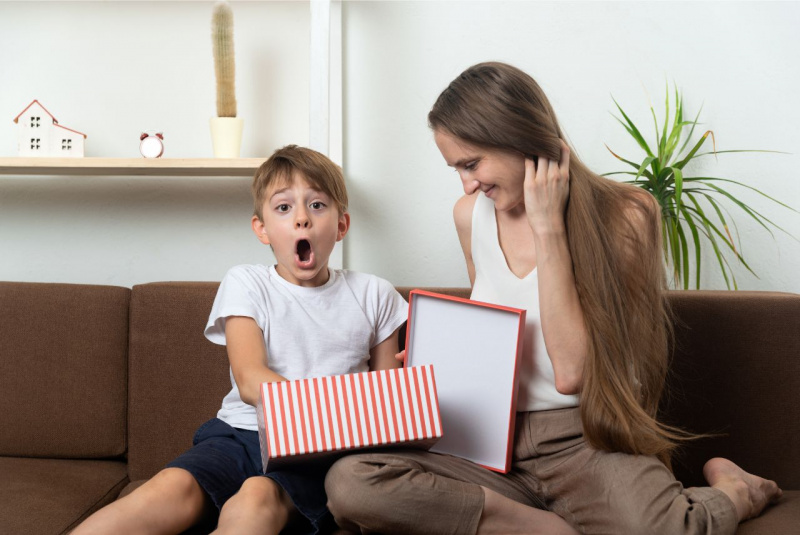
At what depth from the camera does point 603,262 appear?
Answer: 143cm

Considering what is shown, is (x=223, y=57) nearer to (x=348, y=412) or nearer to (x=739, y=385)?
(x=348, y=412)

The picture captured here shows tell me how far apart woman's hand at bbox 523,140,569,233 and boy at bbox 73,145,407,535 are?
0.40 meters

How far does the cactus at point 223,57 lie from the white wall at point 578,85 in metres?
0.35

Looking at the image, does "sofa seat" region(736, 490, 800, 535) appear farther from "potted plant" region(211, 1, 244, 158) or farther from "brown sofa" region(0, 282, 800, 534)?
"potted plant" region(211, 1, 244, 158)

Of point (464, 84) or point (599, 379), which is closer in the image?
point (599, 379)

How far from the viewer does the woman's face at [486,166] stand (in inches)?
57.1

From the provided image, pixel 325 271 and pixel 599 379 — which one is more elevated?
pixel 325 271

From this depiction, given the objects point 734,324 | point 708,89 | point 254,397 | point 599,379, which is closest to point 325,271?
point 254,397

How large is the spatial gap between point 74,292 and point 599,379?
122 centimetres

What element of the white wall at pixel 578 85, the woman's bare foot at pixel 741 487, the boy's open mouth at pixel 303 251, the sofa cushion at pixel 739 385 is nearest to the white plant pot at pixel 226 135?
the white wall at pixel 578 85

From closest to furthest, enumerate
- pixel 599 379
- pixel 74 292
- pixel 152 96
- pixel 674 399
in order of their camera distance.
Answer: pixel 599 379, pixel 674 399, pixel 74 292, pixel 152 96

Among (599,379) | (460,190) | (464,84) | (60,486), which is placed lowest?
(60,486)

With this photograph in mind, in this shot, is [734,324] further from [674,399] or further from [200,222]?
[200,222]

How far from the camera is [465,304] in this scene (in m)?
1.42
